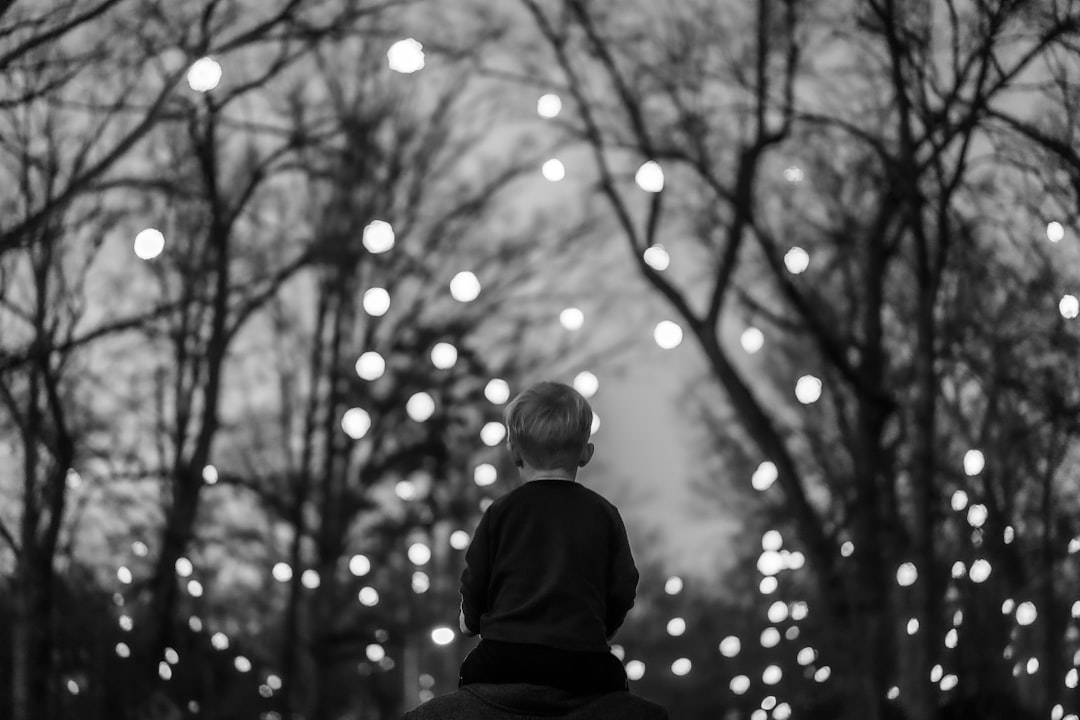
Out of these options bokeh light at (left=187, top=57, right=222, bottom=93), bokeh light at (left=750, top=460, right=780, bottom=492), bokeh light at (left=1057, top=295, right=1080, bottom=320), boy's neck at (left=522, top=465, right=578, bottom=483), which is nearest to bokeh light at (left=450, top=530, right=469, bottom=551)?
bokeh light at (left=750, top=460, right=780, bottom=492)

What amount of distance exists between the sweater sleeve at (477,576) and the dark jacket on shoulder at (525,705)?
Result: 0.62ft

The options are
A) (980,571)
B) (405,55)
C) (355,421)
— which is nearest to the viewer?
(980,571)

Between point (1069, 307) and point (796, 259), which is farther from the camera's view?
point (796, 259)

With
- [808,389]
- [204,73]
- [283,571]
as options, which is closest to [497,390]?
[283,571]

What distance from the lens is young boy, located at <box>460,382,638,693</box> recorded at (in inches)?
157

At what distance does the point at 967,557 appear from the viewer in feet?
25.5

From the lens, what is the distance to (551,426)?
4066 millimetres

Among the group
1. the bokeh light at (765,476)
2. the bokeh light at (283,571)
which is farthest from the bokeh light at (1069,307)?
the bokeh light at (283,571)

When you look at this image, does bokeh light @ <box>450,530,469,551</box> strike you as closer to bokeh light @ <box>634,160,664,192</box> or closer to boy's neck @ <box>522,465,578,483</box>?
bokeh light @ <box>634,160,664,192</box>

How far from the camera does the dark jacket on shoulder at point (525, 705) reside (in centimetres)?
395

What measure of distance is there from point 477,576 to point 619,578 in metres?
0.37

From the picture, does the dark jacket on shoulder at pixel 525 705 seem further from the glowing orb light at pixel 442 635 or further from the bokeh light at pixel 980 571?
the glowing orb light at pixel 442 635

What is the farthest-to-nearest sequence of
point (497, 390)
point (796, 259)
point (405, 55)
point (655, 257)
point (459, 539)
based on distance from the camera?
point (459, 539)
point (497, 390)
point (655, 257)
point (796, 259)
point (405, 55)

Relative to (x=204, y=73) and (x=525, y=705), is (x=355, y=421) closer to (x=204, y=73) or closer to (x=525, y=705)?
(x=204, y=73)
